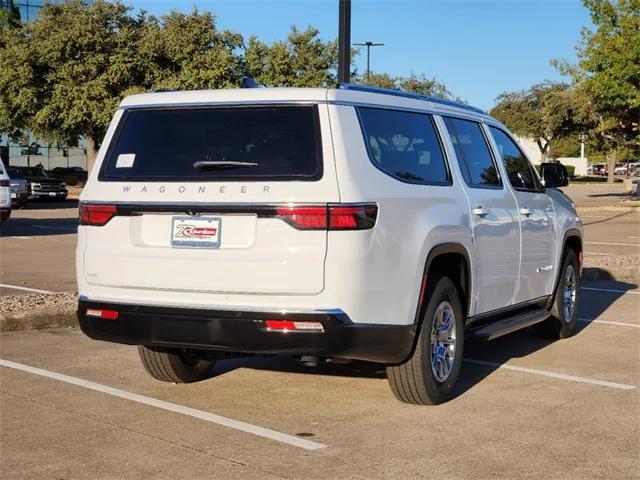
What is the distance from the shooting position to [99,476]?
4.57m

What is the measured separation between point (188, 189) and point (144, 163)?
45 cm

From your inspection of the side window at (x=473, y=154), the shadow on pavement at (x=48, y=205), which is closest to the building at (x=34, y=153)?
the shadow on pavement at (x=48, y=205)

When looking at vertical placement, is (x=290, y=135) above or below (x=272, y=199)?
above

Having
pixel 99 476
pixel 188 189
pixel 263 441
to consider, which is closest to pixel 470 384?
pixel 263 441

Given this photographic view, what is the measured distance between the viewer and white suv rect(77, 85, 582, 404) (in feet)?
16.8

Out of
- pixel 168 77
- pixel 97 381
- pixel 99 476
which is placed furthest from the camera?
pixel 168 77

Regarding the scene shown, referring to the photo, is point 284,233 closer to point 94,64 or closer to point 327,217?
point 327,217

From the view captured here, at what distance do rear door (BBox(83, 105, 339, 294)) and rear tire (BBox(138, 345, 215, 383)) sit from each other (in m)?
0.95

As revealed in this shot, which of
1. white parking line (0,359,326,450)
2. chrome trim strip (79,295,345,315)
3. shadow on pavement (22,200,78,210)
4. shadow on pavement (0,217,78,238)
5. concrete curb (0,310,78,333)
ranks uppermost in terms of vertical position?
chrome trim strip (79,295,345,315)

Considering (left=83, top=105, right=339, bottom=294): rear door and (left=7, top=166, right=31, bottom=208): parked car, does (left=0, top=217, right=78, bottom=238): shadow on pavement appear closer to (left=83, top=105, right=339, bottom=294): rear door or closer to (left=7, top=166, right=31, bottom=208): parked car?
(left=7, top=166, right=31, bottom=208): parked car

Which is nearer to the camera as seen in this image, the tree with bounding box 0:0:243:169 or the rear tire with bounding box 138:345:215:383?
the rear tire with bounding box 138:345:215:383

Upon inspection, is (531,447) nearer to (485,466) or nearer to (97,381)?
(485,466)

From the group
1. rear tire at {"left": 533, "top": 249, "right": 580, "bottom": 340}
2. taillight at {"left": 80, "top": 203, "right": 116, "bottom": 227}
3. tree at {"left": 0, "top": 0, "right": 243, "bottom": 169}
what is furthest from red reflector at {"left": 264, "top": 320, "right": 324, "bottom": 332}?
tree at {"left": 0, "top": 0, "right": 243, "bottom": 169}

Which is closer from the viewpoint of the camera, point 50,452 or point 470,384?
point 50,452
